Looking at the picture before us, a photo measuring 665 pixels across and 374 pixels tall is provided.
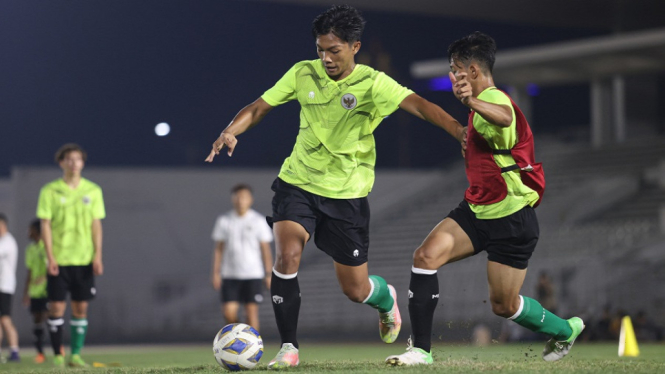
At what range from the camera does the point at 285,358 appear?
6.83 metres

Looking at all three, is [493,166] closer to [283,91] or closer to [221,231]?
[283,91]

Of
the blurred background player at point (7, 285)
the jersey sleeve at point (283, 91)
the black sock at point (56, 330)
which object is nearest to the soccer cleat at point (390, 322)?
the jersey sleeve at point (283, 91)

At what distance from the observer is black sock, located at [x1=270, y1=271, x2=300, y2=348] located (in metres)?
7.00

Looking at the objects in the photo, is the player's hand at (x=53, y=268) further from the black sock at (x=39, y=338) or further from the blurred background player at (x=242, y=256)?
the black sock at (x=39, y=338)

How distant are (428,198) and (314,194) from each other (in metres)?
22.2

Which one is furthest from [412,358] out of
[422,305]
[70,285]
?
[70,285]

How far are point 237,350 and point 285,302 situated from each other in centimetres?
50

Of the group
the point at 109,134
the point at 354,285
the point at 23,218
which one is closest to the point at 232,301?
the point at 354,285

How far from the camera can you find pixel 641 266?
19.0 metres

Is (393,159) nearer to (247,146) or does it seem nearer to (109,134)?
(247,146)

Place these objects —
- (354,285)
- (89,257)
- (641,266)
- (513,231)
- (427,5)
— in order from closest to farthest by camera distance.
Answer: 1. (513,231)
2. (354,285)
3. (89,257)
4. (641,266)
5. (427,5)

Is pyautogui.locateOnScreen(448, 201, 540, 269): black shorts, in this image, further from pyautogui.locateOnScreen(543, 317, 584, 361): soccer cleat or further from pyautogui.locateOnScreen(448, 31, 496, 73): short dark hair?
pyautogui.locateOnScreen(448, 31, 496, 73): short dark hair

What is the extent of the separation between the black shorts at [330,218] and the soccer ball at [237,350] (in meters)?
0.82

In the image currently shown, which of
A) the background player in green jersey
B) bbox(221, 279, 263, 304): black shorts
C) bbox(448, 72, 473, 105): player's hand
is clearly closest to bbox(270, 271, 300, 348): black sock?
the background player in green jersey
